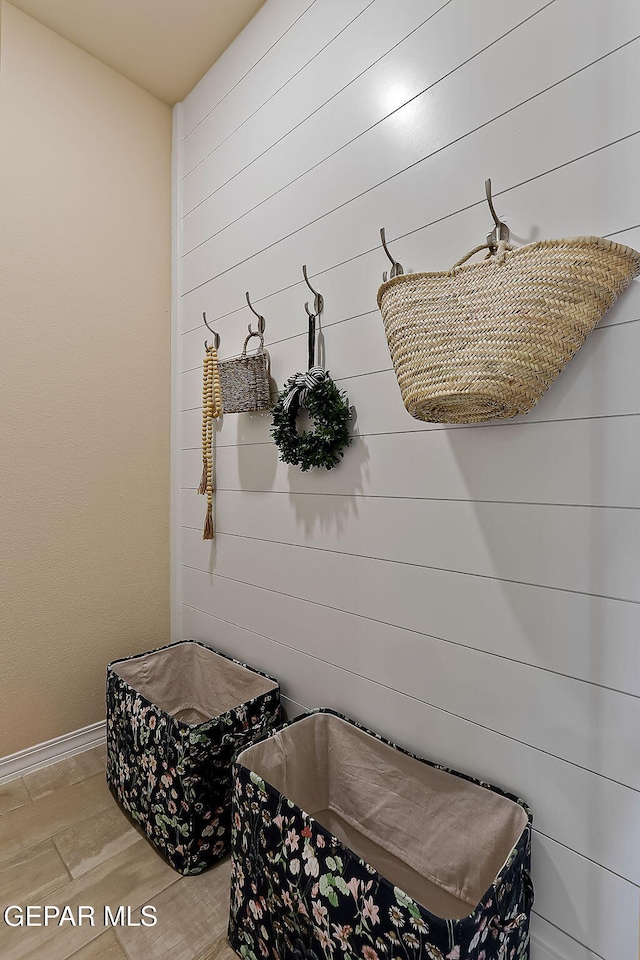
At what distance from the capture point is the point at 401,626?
1.21 m

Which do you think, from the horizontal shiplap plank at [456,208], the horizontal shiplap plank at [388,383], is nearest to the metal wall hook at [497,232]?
the horizontal shiplap plank at [456,208]

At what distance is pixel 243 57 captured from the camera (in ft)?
5.65

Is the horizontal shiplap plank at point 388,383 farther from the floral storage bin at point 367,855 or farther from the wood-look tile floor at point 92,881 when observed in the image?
the wood-look tile floor at point 92,881

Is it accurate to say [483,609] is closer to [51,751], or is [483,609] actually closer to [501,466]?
[501,466]

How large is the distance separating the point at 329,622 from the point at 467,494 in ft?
1.86

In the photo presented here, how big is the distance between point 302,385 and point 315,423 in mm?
110

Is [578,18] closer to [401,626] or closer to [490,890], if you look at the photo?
[401,626]

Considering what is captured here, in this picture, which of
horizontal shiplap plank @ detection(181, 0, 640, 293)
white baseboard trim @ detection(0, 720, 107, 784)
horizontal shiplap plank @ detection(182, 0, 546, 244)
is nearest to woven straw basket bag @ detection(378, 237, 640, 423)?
horizontal shiplap plank @ detection(181, 0, 640, 293)

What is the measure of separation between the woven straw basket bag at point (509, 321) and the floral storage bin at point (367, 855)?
0.80 metres

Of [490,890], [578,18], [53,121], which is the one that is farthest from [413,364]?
[53,121]

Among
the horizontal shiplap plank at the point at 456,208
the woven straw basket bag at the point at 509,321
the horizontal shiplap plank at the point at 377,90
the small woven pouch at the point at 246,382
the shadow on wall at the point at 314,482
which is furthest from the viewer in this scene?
the small woven pouch at the point at 246,382

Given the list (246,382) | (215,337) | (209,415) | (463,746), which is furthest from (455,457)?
(215,337)

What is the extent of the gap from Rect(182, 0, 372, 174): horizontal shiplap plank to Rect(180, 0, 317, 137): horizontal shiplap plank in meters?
0.02

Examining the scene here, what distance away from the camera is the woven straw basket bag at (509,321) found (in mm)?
783
